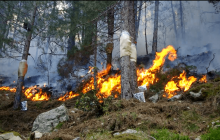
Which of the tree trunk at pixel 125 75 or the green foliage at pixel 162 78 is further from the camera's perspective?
the green foliage at pixel 162 78

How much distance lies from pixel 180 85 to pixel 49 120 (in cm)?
841

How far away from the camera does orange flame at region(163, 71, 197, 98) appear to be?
9783 mm

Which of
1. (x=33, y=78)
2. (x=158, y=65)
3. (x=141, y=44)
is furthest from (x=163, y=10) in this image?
(x=33, y=78)

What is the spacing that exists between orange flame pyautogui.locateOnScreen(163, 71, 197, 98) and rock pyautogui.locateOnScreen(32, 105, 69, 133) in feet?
20.5

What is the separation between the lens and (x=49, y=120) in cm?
539

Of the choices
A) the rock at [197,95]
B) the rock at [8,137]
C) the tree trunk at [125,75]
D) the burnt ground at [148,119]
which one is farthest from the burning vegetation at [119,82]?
the rock at [8,137]

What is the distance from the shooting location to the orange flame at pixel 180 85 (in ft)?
32.1

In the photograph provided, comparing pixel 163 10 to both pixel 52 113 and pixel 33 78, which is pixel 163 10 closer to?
pixel 33 78

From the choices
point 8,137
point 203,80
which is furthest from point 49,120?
point 203,80

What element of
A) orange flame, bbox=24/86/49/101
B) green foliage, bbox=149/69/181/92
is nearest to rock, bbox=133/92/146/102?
green foliage, bbox=149/69/181/92

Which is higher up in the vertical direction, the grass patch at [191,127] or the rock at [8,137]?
the grass patch at [191,127]

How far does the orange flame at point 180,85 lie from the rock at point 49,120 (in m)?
6.24

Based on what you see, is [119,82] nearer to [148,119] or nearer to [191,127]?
[148,119]

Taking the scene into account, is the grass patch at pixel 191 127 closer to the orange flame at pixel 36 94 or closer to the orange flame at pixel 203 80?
the orange flame at pixel 203 80
